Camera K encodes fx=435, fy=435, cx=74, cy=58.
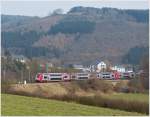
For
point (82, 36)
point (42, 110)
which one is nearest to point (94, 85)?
point (42, 110)

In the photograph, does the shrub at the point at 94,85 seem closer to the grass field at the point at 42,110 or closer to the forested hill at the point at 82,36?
the grass field at the point at 42,110

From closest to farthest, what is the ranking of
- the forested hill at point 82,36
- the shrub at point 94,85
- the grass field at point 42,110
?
the grass field at point 42,110 < the shrub at point 94,85 < the forested hill at point 82,36

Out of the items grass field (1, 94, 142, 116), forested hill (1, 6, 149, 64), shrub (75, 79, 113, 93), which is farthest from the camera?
forested hill (1, 6, 149, 64)

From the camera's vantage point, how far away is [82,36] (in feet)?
348

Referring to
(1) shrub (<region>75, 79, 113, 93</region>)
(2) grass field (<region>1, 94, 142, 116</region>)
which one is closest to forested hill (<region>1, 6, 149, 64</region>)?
(1) shrub (<region>75, 79, 113, 93</region>)

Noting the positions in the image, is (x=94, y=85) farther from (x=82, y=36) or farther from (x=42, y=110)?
(x=82, y=36)

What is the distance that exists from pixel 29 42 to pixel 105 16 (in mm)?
37350

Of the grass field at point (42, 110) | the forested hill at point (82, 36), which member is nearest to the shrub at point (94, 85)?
the grass field at point (42, 110)

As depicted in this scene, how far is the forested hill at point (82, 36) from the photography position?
87.3 m

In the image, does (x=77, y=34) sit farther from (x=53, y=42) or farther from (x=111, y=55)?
(x=111, y=55)

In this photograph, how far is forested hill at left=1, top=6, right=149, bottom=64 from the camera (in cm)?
8731

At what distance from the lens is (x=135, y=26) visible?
111000 millimetres

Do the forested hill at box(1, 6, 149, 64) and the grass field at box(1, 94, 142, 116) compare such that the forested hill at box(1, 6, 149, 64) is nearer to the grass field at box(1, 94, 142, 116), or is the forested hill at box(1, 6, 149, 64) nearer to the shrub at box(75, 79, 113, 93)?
the shrub at box(75, 79, 113, 93)

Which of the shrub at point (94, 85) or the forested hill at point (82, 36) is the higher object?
the forested hill at point (82, 36)
